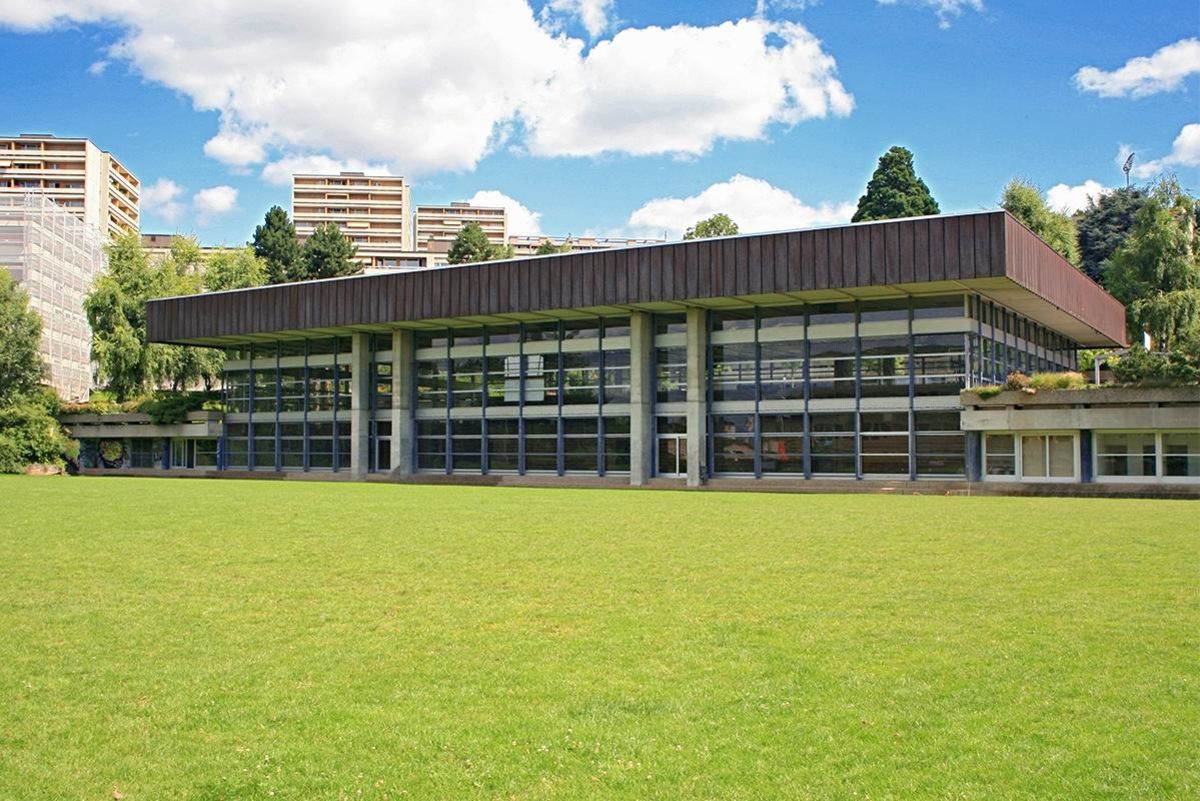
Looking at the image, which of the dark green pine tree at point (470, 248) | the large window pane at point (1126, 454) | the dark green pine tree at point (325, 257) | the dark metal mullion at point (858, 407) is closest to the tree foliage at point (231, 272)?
the dark green pine tree at point (325, 257)

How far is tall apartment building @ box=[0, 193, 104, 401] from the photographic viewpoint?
7988 centimetres

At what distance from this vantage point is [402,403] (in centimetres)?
5597

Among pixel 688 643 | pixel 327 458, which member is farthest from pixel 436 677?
pixel 327 458

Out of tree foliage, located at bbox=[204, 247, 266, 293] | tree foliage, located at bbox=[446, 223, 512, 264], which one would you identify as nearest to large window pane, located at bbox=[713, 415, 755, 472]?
tree foliage, located at bbox=[204, 247, 266, 293]

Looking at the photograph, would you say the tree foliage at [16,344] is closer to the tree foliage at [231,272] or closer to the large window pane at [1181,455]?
the tree foliage at [231,272]

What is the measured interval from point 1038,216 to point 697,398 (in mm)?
44326

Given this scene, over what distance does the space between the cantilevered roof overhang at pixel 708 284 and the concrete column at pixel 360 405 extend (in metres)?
1.38

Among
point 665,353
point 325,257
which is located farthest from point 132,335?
point 325,257

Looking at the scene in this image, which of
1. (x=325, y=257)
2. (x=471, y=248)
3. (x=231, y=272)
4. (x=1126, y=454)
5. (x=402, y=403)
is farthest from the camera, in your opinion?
(x=471, y=248)

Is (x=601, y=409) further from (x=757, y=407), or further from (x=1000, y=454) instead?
(x=1000, y=454)

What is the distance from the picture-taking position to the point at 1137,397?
123 ft

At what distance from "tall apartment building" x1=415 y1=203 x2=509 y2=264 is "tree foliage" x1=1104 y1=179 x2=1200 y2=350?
12507 cm

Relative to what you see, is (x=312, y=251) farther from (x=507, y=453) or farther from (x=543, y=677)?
(x=543, y=677)

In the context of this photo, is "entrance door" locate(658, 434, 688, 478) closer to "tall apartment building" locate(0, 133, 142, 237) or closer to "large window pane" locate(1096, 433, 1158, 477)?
"large window pane" locate(1096, 433, 1158, 477)
